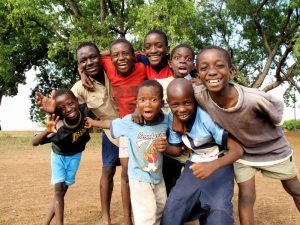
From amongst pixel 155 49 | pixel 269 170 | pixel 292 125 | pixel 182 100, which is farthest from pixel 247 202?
pixel 292 125

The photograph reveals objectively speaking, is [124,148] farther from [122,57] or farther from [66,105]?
[122,57]

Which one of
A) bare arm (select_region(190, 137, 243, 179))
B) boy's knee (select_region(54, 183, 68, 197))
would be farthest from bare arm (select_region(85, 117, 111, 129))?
bare arm (select_region(190, 137, 243, 179))

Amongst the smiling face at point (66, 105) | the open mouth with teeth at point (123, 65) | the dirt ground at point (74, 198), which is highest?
the open mouth with teeth at point (123, 65)

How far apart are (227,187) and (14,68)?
64.7ft

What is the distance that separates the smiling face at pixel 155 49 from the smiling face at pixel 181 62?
0.12 metres

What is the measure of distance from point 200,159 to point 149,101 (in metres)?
0.65

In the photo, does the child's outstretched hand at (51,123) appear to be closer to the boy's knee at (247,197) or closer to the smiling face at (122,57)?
the smiling face at (122,57)

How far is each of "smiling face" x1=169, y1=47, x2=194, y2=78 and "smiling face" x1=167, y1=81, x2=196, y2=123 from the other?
0.58 metres

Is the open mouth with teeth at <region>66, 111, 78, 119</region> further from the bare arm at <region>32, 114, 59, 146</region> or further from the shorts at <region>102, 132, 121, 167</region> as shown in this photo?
the shorts at <region>102, 132, 121, 167</region>

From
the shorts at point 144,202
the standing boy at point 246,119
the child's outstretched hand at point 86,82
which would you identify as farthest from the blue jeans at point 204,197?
the child's outstretched hand at point 86,82

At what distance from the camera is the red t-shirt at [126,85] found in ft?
12.7

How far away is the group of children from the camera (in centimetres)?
319

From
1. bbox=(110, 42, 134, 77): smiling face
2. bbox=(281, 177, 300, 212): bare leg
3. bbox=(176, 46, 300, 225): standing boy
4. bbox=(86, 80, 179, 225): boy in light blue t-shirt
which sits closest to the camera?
bbox=(176, 46, 300, 225): standing boy

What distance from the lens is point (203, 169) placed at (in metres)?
3.02
